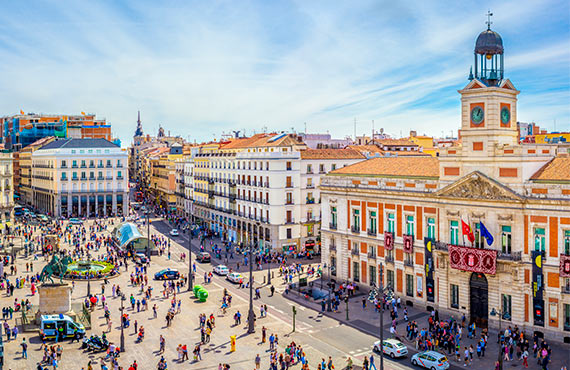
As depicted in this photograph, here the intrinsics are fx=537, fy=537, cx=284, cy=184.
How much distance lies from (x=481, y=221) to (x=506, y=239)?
7.52 feet

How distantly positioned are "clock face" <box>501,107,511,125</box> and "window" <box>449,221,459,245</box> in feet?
29.9

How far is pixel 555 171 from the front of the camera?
131 ft

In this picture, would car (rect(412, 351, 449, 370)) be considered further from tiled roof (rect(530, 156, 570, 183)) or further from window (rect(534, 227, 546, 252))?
tiled roof (rect(530, 156, 570, 183))

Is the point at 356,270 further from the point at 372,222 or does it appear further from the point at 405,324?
the point at 405,324

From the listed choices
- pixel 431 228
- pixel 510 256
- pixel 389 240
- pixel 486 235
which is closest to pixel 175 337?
pixel 389 240

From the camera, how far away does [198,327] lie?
1732 inches

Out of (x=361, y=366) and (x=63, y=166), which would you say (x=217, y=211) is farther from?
(x=361, y=366)

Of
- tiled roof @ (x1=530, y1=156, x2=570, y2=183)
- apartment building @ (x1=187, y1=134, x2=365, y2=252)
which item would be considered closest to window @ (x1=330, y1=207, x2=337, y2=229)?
apartment building @ (x1=187, y1=134, x2=365, y2=252)

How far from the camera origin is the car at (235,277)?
57706 millimetres

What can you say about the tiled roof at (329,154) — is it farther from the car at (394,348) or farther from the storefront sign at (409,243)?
the car at (394,348)

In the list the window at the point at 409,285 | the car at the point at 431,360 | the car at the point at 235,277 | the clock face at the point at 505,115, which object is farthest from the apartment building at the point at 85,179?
the car at the point at 431,360

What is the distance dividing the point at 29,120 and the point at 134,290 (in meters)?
122

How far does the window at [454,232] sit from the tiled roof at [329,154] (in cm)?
3159

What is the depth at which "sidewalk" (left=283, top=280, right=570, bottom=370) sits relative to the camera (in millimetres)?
36062
